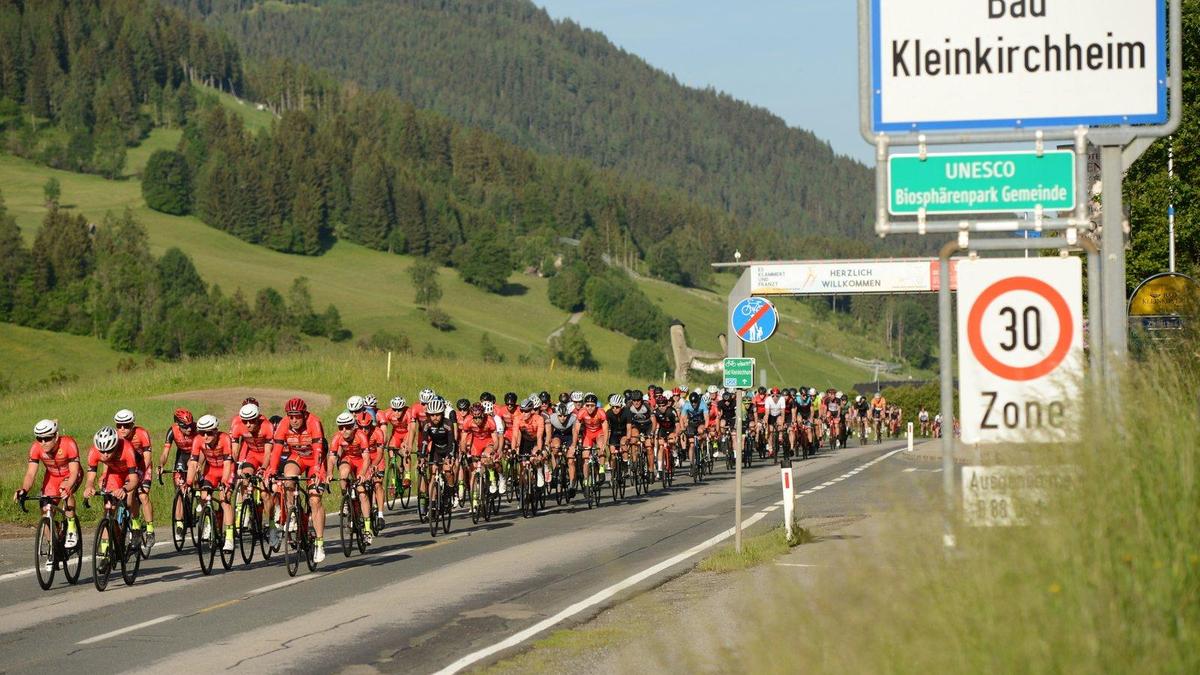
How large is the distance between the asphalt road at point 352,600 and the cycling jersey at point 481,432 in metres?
1.19

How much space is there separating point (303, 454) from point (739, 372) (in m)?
5.06

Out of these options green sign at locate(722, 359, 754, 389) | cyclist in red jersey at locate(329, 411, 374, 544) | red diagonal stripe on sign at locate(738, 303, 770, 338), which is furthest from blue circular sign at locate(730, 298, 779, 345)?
cyclist in red jersey at locate(329, 411, 374, 544)

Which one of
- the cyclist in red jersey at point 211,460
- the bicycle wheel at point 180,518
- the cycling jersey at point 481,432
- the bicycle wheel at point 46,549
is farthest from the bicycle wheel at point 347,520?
the cycling jersey at point 481,432

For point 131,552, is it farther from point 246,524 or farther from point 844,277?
point 844,277

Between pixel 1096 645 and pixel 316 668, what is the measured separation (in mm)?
6790

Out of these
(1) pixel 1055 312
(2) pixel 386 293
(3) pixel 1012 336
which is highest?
(2) pixel 386 293

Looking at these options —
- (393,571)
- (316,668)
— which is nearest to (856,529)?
(393,571)

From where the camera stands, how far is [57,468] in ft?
52.7

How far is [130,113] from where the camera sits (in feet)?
646

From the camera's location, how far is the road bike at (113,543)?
50.4ft

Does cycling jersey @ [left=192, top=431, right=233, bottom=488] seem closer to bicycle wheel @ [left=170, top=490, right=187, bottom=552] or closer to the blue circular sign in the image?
bicycle wheel @ [left=170, top=490, right=187, bottom=552]

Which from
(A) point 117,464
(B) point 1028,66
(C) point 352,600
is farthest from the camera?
(A) point 117,464

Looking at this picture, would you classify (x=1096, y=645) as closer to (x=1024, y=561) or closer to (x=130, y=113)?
(x=1024, y=561)

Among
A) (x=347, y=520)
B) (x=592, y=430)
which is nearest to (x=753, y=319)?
(x=347, y=520)
